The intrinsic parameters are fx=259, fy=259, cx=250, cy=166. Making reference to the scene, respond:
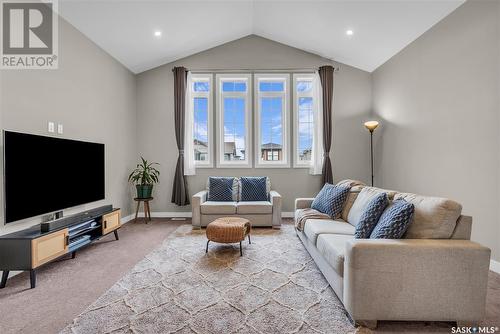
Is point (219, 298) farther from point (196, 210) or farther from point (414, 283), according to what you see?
point (196, 210)

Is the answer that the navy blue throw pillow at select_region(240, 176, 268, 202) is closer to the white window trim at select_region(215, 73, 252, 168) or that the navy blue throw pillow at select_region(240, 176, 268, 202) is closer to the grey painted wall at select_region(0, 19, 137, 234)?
the white window trim at select_region(215, 73, 252, 168)

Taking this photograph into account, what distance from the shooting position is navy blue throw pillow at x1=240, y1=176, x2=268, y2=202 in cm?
485

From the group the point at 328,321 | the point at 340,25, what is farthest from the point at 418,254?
the point at 340,25

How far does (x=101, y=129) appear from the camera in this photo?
424 cm

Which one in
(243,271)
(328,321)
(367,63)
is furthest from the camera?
(367,63)

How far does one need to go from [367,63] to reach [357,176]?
89.0 inches

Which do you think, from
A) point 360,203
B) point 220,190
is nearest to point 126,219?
point 220,190

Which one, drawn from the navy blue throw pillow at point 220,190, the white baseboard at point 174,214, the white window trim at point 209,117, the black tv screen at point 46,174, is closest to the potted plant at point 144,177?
the white baseboard at point 174,214

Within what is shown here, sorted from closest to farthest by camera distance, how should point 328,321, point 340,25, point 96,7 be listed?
point 328,321 < point 96,7 < point 340,25

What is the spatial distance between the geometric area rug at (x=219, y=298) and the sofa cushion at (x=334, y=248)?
0.30 metres

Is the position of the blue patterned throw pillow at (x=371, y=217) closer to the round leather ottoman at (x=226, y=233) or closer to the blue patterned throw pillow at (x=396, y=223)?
the blue patterned throw pillow at (x=396, y=223)

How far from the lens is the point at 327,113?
5.30m

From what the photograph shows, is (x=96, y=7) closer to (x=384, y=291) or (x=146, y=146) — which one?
(x=146, y=146)

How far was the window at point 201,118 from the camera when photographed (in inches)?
217
